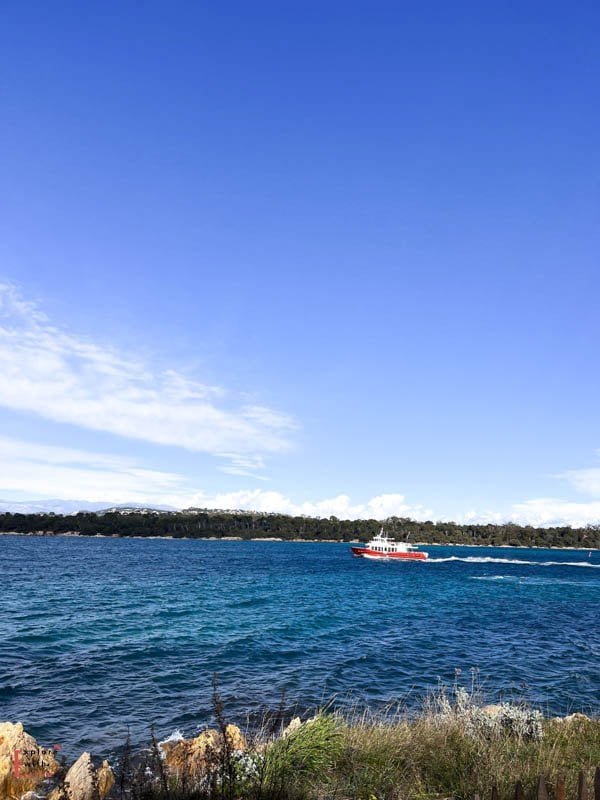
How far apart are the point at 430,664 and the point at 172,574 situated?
5196 cm

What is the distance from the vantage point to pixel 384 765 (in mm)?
8562

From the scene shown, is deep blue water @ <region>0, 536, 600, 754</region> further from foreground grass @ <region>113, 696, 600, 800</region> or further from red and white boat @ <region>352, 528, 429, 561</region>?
red and white boat @ <region>352, 528, 429, 561</region>

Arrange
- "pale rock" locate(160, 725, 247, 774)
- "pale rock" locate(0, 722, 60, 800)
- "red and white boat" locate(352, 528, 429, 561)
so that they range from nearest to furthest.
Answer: "pale rock" locate(0, 722, 60, 800) < "pale rock" locate(160, 725, 247, 774) < "red and white boat" locate(352, 528, 429, 561)

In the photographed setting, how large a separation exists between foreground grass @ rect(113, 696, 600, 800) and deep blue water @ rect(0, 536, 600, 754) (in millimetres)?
7445

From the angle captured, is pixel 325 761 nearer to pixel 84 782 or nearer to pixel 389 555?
pixel 84 782

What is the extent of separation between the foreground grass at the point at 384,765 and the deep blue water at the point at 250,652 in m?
7.45

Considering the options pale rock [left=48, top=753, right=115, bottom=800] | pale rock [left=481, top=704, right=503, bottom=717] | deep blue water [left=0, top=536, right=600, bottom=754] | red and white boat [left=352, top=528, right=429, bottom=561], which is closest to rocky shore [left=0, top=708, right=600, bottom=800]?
pale rock [left=48, top=753, right=115, bottom=800]

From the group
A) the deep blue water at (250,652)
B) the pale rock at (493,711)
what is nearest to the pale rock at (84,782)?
the deep blue water at (250,652)

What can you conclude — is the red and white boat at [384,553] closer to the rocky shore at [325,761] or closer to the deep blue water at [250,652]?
the deep blue water at [250,652]

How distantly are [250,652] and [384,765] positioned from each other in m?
17.9

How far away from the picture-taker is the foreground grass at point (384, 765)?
725 cm

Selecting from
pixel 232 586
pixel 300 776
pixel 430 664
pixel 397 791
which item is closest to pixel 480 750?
pixel 397 791

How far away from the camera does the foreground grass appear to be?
7.25 metres

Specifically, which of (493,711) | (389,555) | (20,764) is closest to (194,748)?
(20,764)
